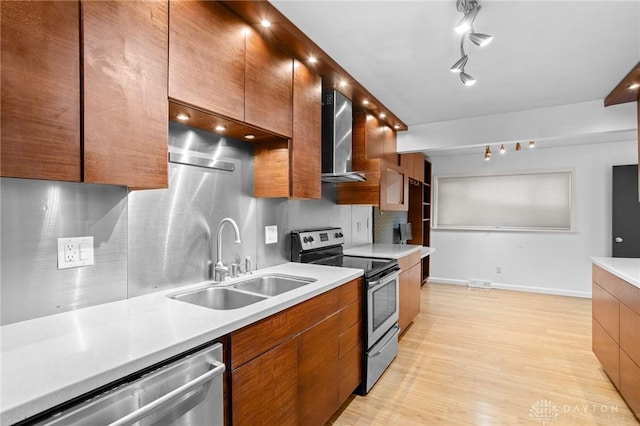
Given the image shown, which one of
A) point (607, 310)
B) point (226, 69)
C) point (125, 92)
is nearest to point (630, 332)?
point (607, 310)

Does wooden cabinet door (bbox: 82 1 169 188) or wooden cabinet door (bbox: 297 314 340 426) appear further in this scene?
wooden cabinet door (bbox: 297 314 340 426)

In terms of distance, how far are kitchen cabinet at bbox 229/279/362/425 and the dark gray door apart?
4.56 metres

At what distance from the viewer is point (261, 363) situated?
1.34 metres

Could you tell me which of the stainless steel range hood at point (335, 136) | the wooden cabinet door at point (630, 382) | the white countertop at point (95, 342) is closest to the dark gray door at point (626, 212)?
the wooden cabinet door at point (630, 382)

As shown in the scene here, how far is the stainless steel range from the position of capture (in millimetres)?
2307

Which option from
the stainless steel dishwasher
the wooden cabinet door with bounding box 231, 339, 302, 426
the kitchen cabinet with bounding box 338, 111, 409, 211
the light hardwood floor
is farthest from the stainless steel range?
the stainless steel dishwasher

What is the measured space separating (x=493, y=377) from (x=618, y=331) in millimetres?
903

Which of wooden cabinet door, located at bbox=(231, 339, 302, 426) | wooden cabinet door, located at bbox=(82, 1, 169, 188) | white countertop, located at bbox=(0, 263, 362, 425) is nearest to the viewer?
white countertop, located at bbox=(0, 263, 362, 425)

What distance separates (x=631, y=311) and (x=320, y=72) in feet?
8.37

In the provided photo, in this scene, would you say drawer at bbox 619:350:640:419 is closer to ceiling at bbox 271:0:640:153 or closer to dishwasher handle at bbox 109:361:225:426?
ceiling at bbox 271:0:640:153

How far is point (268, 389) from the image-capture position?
137cm

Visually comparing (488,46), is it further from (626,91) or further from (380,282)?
(380,282)

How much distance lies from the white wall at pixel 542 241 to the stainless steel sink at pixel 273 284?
179 inches

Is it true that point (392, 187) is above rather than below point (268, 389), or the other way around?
above
